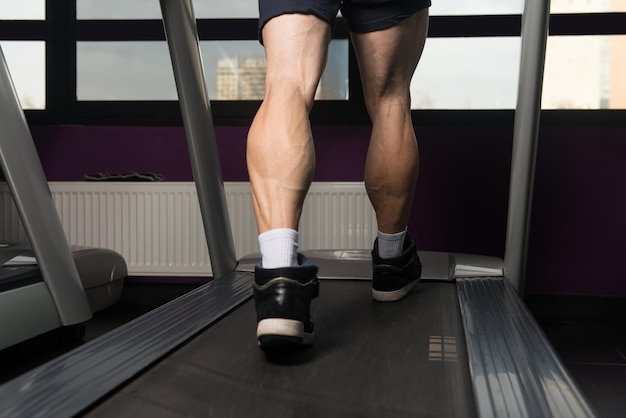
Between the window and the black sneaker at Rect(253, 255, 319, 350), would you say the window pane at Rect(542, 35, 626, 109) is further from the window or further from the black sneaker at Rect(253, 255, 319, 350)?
the window

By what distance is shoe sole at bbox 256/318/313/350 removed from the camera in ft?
2.82

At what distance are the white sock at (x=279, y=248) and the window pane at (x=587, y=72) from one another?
228 centimetres

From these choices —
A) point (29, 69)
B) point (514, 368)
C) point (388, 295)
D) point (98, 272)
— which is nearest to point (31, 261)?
point (98, 272)

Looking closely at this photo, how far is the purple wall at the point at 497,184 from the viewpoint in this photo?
2699mm

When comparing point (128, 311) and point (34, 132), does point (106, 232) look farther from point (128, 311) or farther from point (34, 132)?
point (34, 132)

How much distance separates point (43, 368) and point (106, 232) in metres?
2.13

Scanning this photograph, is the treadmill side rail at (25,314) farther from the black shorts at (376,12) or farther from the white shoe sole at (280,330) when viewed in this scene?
the black shorts at (376,12)

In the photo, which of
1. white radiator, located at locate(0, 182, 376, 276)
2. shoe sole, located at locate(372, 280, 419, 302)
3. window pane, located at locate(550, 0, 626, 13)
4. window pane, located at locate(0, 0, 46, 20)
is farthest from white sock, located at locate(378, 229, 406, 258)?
window pane, located at locate(0, 0, 46, 20)

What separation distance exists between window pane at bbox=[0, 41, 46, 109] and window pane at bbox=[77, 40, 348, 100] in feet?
0.63

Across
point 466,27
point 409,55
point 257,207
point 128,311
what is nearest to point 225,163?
point 128,311

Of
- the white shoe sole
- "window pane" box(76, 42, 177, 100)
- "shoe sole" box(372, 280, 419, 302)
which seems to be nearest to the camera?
the white shoe sole

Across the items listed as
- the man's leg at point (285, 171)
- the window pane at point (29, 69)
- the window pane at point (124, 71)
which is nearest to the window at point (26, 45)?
the window pane at point (29, 69)

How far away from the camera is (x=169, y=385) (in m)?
0.81

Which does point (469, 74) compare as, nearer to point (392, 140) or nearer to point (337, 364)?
point (392, 140)
